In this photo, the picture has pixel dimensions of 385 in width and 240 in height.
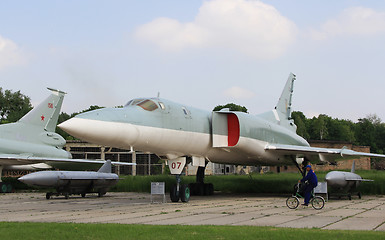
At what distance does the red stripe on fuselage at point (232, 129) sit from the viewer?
14359mm

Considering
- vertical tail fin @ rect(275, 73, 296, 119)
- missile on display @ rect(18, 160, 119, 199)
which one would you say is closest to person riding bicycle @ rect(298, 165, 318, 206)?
missile on display @ rect(18, 160, 119, 199)

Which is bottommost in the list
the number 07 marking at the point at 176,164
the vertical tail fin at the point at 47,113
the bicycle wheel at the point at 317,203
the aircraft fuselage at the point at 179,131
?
the bicycle wheel at the point at 317,203

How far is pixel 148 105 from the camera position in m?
12.1

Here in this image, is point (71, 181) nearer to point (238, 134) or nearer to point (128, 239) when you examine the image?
point (238, 134)

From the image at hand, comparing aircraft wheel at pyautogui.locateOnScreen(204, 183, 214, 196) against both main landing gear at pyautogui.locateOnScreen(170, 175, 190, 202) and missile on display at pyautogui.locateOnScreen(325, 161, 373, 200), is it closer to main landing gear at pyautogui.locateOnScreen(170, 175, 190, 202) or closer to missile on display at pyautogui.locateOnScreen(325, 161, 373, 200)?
main landing gear at pyautogui.locateOnScreen(170, 175, 190, 202)

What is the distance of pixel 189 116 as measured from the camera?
524 inches

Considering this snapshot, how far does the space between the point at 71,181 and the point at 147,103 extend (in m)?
5.47

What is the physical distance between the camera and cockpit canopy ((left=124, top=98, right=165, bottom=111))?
12.0 m

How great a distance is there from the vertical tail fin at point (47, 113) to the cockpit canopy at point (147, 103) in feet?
43.9

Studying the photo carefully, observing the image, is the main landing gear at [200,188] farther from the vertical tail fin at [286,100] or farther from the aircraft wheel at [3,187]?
the aircraft wheel at [3,187]

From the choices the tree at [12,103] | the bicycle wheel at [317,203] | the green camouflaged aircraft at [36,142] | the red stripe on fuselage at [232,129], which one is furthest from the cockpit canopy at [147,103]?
the tree at [12,103]

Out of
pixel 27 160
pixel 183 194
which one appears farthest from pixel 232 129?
pixel 27 160

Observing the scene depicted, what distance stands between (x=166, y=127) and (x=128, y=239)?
6.64 metres

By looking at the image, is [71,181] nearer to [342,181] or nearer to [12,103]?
[342,181]
